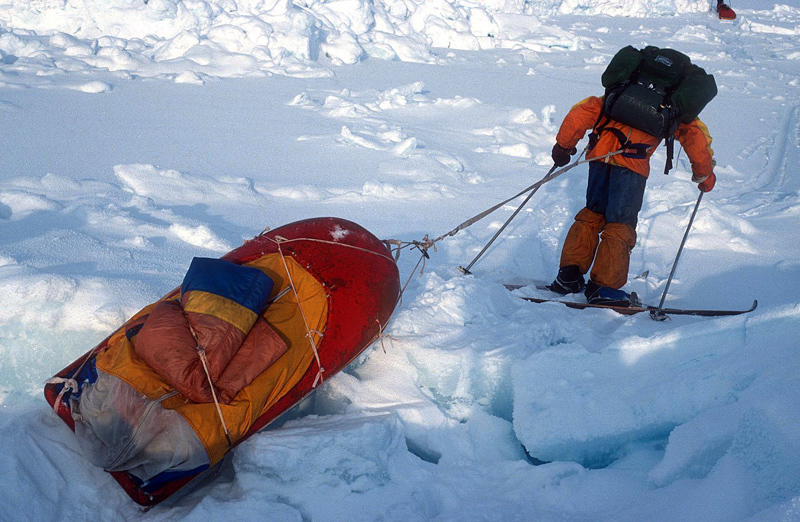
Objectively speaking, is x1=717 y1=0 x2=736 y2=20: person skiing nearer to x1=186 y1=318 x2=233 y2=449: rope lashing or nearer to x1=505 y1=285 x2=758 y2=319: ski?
x1=505 y1=285 x2=758 y2=319: ski

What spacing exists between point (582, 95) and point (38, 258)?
27.9 feet

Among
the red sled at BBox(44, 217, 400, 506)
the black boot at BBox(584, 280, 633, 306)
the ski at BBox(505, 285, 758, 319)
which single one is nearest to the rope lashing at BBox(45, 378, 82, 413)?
the red sled at BBox(44, 217, 400, 506)

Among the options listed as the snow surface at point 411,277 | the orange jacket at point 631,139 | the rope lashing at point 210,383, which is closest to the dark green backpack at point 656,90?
the orange jacket at point 631,139

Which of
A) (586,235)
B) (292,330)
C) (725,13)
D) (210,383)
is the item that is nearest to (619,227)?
(586,235)

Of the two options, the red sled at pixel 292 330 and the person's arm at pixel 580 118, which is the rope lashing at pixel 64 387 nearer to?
the red sled at pixel 292 330

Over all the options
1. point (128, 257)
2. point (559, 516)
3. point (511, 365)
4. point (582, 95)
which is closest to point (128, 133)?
point (128, 257)

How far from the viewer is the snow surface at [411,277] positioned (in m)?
1.93

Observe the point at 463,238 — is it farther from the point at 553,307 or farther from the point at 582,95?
the point at 582,95

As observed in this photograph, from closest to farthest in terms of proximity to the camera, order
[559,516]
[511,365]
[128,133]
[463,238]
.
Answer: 1. [559,516]
2. [511,365]
3. [463,238]
4. [128,133]

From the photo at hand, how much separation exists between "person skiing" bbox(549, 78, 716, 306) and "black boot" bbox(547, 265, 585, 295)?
0.11m

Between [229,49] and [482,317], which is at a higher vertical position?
[229,49]

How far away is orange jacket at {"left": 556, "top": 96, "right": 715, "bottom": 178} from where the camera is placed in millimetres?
3016

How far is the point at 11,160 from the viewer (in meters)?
4.88

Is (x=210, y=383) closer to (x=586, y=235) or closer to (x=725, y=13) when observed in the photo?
(x=586, y=235)
